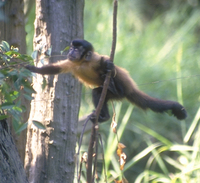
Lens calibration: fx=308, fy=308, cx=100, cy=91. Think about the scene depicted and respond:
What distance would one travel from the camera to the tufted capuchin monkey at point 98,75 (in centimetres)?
213

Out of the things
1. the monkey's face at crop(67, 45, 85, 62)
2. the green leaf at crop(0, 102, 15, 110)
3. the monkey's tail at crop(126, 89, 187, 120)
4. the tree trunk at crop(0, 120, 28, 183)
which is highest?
the monkey's face at crop(67, 45, 85, 62)

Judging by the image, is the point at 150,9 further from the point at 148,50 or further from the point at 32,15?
the point at 32,15

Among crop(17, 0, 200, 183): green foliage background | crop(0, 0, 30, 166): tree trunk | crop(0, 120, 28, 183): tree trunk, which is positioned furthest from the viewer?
crop(17, 0, 200, 183): green foliage background

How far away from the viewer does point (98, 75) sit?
7.36ft

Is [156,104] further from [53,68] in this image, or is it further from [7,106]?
[7,106]

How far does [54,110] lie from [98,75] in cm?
41

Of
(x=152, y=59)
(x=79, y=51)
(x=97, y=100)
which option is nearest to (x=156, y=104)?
(x=97, y=100)

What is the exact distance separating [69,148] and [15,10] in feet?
3.82

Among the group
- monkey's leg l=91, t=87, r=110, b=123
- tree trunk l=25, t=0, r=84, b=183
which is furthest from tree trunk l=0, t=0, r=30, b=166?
monkey's leg l=91, t=87, r=110, b=123

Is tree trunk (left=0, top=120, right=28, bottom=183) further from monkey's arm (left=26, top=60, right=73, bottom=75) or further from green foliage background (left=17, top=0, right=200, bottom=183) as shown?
green foliage background (left=17, top=0, right=200, bottom=183)

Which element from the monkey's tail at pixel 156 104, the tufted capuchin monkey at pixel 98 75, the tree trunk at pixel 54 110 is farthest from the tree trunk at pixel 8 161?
the monkey's tail at pixel 156 104

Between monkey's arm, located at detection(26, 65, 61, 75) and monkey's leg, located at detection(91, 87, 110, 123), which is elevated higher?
monkey's arm, located at detection(26, 65, 61, 75)

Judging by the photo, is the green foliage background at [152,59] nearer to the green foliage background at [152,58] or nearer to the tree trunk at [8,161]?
the green foliage background at [152,58]

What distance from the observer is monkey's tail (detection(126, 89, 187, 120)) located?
7.53 feet
